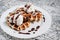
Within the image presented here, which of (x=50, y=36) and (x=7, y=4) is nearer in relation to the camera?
(x=50, y=36)

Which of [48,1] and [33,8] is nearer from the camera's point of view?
[33,8]

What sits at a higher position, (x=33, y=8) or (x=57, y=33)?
(x=33, y=8)

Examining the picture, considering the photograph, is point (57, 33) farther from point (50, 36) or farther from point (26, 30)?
point (26, 30)

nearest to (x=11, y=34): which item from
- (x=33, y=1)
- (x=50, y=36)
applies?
(x=50, y=36)

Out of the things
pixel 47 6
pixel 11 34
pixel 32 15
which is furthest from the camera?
pixel 47 6

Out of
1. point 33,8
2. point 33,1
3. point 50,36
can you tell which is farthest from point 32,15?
point 33,1

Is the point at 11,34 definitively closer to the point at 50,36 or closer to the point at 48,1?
the point at 50,36

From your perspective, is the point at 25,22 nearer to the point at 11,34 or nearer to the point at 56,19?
the point at 11,34

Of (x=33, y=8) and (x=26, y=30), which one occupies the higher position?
(x=33, y=8)

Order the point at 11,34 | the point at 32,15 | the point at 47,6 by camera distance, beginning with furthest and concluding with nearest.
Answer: the point at 47,6 → the point at 32,15 → the point at 11,34
